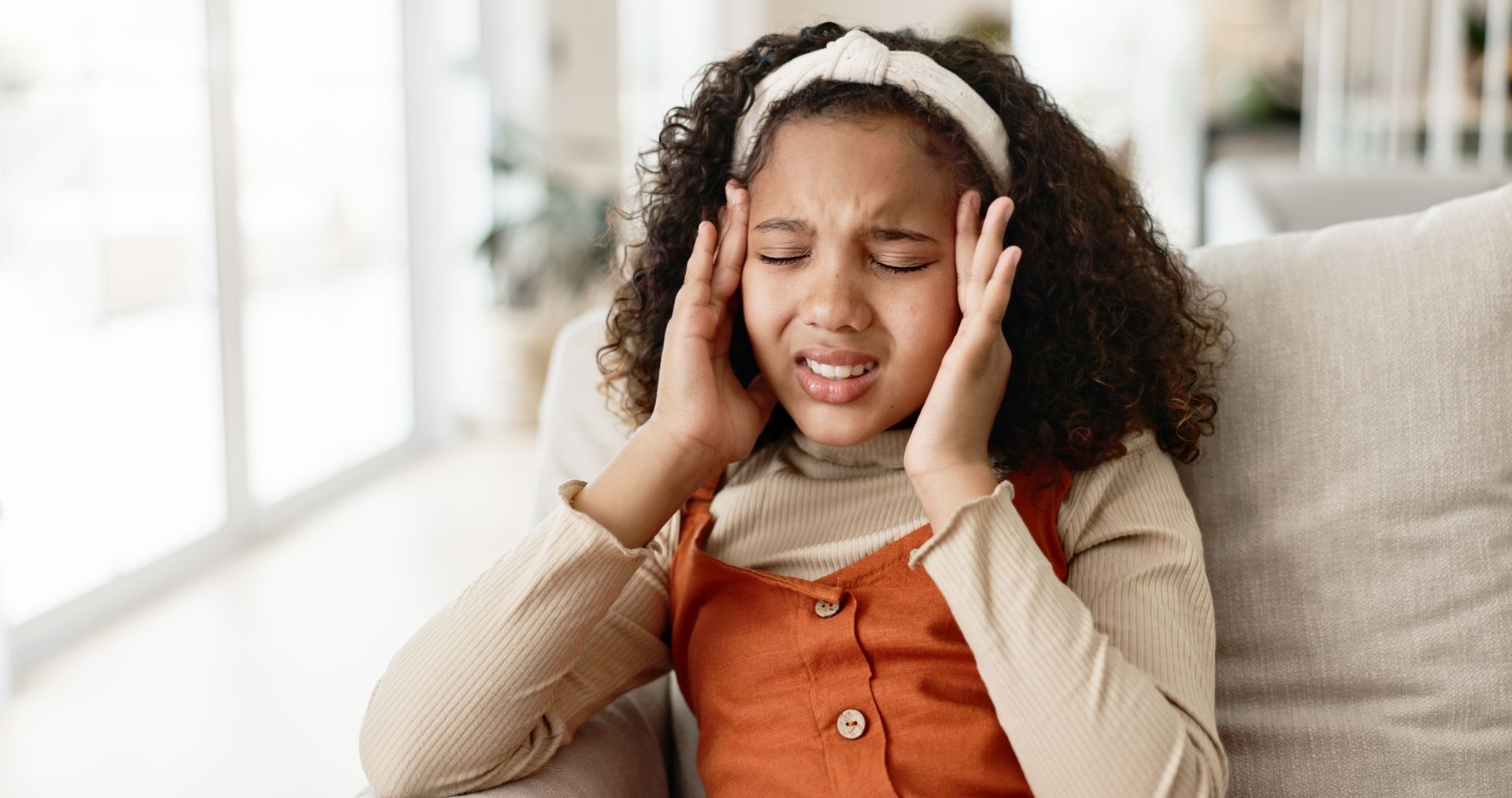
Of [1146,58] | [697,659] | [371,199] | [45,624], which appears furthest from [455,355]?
[1146,58]

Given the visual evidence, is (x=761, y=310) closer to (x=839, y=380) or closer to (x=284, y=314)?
(x=839, y=380)

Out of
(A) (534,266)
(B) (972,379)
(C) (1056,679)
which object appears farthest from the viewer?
(A) (534,266)

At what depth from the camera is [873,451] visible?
124 cm

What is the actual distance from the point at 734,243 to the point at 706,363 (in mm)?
110

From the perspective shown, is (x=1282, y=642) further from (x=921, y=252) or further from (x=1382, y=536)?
(x=921, y=252)

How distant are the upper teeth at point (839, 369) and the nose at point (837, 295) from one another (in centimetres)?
3

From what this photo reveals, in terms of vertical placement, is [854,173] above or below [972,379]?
above

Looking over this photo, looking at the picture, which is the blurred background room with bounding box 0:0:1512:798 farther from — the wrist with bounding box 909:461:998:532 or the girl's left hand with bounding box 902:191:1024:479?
the wrist with bounding box 909:461:998:532

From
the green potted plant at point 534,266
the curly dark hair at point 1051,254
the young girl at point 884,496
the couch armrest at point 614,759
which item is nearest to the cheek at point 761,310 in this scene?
the young girl at point 884,496

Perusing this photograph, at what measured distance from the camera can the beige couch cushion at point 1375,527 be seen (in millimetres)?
1144

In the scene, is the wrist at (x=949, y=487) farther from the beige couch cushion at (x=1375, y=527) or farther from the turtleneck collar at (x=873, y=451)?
the beige couch cushion at (x=1375, y=527)

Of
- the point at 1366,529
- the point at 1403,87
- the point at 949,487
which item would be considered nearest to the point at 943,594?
the point at 949,487

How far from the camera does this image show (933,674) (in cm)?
108

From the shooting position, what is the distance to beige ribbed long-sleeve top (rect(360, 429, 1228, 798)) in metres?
0.96
